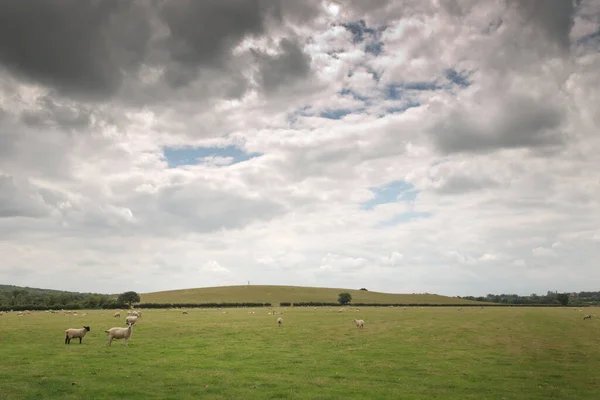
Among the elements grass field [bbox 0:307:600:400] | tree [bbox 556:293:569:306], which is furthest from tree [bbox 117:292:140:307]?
tree [bbox 556:293:569:306]

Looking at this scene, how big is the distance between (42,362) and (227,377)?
1277 cm

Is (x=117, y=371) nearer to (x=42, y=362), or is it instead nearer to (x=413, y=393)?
(x=42, y=362)

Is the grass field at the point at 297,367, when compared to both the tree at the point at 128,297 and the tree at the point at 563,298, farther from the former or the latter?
the tree at the point at 563,298

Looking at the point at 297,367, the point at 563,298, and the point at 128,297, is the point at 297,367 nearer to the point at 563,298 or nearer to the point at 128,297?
the point at 128,297

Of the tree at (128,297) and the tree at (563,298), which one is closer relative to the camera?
the tree at (128,297)

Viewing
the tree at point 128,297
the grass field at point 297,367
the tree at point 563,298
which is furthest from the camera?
the tree at point 563,298

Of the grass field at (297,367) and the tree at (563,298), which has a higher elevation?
the tree at (563,298)

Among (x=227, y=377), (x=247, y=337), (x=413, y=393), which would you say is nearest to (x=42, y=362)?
(x=227, y=377)

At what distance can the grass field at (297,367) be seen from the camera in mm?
20094

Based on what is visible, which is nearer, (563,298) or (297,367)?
(297,367)

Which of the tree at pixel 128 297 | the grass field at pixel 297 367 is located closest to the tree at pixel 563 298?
the grass field at pixel 297 367

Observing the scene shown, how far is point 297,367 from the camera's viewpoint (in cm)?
2600

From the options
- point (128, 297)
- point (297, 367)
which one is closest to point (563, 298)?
point (128, 297)

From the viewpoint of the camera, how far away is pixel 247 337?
41625mm
